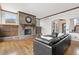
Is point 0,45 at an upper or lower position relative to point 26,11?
lower

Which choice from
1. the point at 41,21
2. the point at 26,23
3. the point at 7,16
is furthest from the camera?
the point at 26,23

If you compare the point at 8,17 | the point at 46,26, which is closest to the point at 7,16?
the point at 8,17

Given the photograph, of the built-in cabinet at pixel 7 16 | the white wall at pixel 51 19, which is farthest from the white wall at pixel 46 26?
the built-in cabinet at pixel 7 16

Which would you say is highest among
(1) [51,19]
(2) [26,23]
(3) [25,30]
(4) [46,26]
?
(1) [51,19]

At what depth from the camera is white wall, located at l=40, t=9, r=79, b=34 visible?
3.38 metres

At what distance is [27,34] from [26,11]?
35.0 inches

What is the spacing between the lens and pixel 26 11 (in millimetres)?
3227

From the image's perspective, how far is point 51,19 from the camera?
11.1 feet

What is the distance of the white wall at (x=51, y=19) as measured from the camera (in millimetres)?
3379

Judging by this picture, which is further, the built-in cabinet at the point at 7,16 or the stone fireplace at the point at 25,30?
the stone fireplace at the point at 25,30

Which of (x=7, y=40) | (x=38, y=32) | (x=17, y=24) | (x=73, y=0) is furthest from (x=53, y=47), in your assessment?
(x=7, y=40)

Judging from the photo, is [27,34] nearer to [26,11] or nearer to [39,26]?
[39,26]

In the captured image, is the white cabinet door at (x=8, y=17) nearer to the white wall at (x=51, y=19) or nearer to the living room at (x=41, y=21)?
the living room at (x=41, y=21)

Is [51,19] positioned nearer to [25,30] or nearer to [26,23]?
[26,23]
